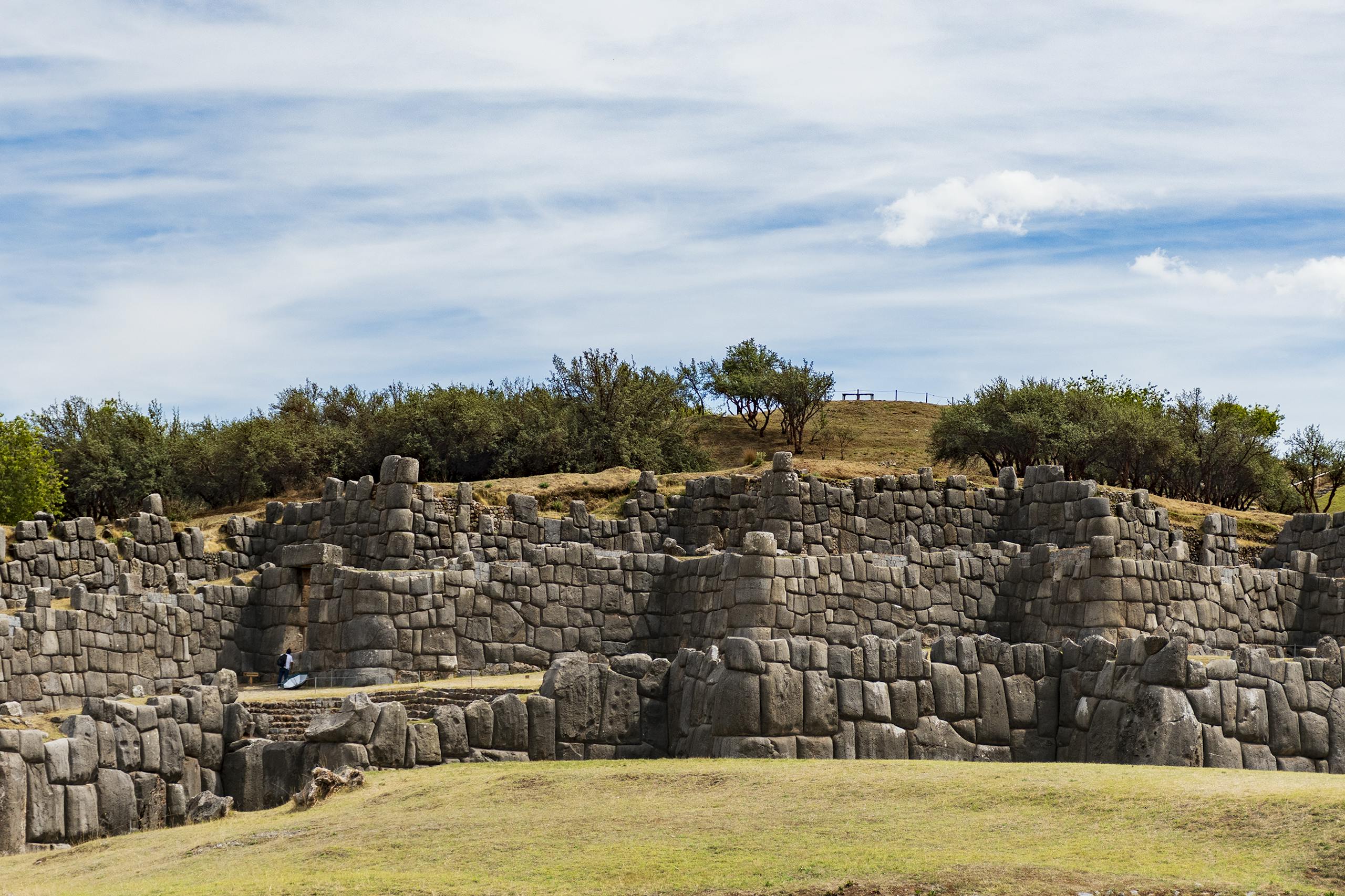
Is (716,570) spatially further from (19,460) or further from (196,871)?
(19,460)

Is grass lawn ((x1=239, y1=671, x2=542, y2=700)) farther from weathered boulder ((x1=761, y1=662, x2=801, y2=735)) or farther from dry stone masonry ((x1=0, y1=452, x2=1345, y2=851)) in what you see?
weathered boulder ((x1=761, y1=662, x2=801, y2=735))

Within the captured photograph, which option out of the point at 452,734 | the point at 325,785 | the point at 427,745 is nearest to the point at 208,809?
the point at 325,785

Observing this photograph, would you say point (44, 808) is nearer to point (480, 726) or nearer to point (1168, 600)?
point (480, 726)

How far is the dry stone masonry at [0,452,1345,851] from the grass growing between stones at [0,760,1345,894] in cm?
160

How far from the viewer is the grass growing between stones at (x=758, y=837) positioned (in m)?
12.7

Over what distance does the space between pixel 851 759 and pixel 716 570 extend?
10824mm

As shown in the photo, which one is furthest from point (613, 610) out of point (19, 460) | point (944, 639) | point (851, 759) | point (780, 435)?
point (780, 435)

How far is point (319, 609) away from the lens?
29.5 metres

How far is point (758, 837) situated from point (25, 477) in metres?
38.9

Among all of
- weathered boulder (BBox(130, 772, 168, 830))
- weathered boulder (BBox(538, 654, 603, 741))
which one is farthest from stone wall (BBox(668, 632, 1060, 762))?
weathered boulder (BBox(130, 772, 168, 830))

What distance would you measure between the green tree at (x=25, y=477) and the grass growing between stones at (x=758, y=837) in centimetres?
3182

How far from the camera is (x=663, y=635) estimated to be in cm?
3053

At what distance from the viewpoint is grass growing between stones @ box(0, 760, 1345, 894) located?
501 inches

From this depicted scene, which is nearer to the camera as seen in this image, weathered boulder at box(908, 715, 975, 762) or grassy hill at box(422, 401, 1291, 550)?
weathered boulder at box(908, 715, 975, 762)
